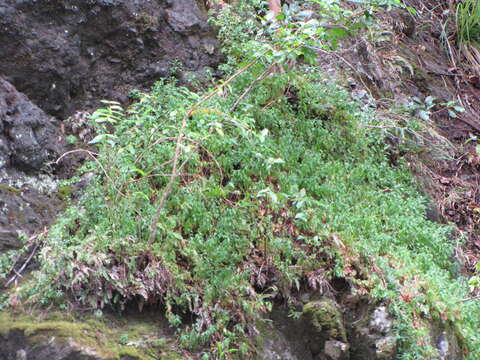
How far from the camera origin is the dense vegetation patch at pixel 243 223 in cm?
384

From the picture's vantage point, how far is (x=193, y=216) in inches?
172

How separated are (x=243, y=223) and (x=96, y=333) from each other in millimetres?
1487

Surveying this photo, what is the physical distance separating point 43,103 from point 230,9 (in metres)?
2.79

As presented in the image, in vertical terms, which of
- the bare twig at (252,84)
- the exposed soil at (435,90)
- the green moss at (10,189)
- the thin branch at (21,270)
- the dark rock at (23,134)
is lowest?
the exposed soil at (435,90)

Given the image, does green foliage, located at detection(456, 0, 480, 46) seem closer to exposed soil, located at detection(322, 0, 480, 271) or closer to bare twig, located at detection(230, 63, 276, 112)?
exposed soil, located at detection(322, 0, 480, 271)

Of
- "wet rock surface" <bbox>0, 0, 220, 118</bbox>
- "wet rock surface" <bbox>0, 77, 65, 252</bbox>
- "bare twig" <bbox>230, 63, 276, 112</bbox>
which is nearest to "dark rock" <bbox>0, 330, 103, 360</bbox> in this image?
"wet rock surface" <bbox>0, 77, 65, 252</bbox>

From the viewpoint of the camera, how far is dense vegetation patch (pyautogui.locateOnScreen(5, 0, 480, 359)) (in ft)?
12.6

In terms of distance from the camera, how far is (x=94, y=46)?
18.4 feet

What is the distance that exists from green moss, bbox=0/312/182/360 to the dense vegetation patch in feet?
0.47

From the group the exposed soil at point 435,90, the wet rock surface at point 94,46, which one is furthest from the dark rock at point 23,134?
the exposed soil at point 435,90

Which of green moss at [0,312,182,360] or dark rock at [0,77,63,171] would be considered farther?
dark rock at [0,77,63,171]

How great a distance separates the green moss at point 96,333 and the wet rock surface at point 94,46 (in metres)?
2.39

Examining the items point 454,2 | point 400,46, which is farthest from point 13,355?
point 454,2

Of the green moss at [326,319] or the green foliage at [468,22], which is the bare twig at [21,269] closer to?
the green moss at [326,319]
